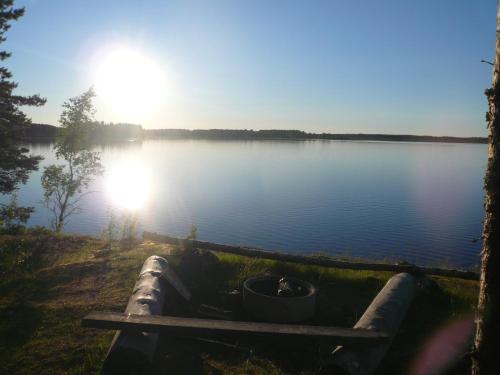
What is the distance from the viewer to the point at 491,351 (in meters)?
5.01

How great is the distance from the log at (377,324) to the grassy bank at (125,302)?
Answer: 1.77 ft

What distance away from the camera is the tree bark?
16.1 ft

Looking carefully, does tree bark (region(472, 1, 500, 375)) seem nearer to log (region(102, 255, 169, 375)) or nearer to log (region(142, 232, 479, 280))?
log (region(102, 255, 169, 375))

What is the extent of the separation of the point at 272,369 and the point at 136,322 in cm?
272

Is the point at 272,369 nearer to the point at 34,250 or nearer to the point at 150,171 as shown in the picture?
the point at 34,250

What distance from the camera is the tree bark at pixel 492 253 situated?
193 inches

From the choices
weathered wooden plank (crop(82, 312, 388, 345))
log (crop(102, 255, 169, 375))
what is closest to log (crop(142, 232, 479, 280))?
weathered wooden plank (crop(82, 312, 388, 345))

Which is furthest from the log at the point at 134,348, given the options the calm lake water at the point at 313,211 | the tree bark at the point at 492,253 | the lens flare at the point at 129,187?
the lens flare at the point at 129,187

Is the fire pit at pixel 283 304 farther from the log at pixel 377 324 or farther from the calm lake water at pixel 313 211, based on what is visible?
the calm lake water at pixel 313 211

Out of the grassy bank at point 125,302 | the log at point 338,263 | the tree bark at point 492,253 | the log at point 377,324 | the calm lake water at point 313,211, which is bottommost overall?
the calm lake water at point 313,211

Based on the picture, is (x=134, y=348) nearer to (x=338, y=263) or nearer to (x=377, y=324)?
→ (x=377, y=324)

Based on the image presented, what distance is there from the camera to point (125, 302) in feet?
35.9

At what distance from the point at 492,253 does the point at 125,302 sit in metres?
8.96

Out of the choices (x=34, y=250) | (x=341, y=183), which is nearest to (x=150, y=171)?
(x=341, y=183)
